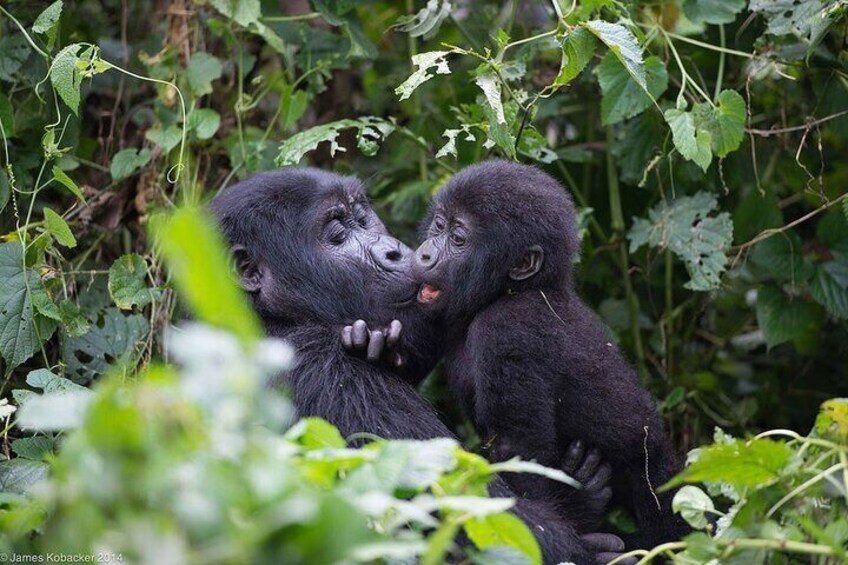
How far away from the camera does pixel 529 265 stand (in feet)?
11.4

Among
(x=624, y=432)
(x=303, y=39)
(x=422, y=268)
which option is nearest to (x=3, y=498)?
(x=422, y=268)

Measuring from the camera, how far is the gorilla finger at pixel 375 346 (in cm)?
324

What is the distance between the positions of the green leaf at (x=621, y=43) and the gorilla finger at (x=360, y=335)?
1131 millimetres

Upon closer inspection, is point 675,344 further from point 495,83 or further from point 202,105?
point 202,105

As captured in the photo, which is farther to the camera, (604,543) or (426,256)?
(426,256)

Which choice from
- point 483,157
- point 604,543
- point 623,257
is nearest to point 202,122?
point 483,157

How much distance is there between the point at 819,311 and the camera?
14.3 feet

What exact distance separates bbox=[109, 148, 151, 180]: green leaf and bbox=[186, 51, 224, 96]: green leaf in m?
0.32

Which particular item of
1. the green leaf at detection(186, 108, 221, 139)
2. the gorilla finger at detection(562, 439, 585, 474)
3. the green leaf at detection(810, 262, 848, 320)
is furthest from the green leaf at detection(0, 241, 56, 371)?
the green leaf at detection(810, 262, 848, 320)

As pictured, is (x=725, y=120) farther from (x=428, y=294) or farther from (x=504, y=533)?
(x=504, y=533)

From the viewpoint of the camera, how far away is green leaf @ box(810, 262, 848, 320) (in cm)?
421

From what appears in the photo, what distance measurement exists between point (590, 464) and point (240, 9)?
212 centimetres

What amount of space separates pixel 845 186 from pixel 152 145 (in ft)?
11.0

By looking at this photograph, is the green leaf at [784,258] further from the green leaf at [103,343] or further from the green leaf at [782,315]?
the green leaf at [103,343]
